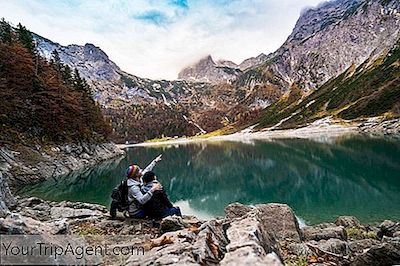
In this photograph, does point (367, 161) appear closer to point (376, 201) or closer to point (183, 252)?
point (376, 201)

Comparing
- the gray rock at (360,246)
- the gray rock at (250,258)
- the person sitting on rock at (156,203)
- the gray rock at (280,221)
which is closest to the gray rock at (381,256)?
the gray rock at (360,246)

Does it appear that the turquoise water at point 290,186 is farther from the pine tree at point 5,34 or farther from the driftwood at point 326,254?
the pine tree at point 5,34

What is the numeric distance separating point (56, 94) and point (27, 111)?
23.2 feet

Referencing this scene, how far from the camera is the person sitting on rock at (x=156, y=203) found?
1478 centimetres

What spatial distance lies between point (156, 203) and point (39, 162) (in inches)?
1715

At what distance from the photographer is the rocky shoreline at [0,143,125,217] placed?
43531mm

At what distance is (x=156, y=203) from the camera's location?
15.0 metres

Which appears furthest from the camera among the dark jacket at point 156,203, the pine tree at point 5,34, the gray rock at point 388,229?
the pine tree at point 5,34

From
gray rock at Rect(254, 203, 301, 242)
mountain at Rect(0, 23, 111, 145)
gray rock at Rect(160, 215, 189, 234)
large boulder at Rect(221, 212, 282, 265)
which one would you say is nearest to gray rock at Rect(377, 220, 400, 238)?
gray rock at Rect(254, 203, 301, 242)

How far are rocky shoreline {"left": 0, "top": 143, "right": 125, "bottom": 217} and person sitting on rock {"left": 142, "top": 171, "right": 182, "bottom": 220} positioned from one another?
22.1 metres

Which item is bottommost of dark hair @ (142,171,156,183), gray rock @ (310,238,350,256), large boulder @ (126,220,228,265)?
gray rock @ (310,238,350,256)

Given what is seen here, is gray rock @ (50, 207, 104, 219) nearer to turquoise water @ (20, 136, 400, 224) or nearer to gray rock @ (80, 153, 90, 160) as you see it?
turquoise water @ (20, 136, 400, 224)

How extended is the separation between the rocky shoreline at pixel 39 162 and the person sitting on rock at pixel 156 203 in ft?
72.4

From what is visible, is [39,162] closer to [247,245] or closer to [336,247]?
[336,247]
